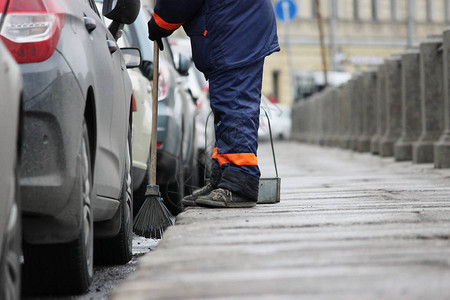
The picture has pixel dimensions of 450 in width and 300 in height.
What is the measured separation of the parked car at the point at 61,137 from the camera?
4172 millimetres

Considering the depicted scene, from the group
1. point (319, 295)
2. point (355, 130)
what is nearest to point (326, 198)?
point (319, 295)

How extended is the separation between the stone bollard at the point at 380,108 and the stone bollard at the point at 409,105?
2165 millimetres

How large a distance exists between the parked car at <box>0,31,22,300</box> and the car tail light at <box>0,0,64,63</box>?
874mm

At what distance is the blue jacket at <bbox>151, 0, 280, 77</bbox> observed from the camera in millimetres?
6336

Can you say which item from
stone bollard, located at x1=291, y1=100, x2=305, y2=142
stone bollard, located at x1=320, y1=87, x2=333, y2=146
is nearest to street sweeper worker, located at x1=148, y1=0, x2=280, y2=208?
stone bollard, located at x1=320, y1=87, x2=333, y2=146

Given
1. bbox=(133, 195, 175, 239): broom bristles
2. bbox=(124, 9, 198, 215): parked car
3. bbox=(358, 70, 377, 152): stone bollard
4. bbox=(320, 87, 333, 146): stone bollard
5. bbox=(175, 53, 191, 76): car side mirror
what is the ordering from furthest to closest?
bbox=(320, 87, 333, 146): stone bollard
bbox=(358, 70, 377, 152): stone bollard
bbox=(175, 53, 191, 76): car side mirror
bbox=(124, 9, 198, 215): parked car
bbox=(133, 195, 175, 239): broom bristles

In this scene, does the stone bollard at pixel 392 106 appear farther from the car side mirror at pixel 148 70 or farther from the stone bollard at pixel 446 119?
the car side mirror at pixel 148 70

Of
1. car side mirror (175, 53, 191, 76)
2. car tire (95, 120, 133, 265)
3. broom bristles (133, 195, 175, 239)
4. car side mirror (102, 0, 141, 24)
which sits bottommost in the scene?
broom bristles (133, 195, 175, 239)

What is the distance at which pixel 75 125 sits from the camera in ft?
14.2

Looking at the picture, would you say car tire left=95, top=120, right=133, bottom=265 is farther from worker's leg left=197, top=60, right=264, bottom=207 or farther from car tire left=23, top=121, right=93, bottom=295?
car tire left=23, top=121, right=93, bottom=295

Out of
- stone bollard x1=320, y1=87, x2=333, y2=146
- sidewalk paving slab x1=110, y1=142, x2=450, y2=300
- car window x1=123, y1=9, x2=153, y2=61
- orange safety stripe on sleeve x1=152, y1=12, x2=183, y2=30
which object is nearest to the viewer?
sidewalk paving slab x1=110, y1=142, x2=450, y2=300

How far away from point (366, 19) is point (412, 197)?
55.9m

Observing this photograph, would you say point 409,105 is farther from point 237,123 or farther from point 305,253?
point 305,253

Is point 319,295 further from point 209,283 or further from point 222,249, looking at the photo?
point 222,249
